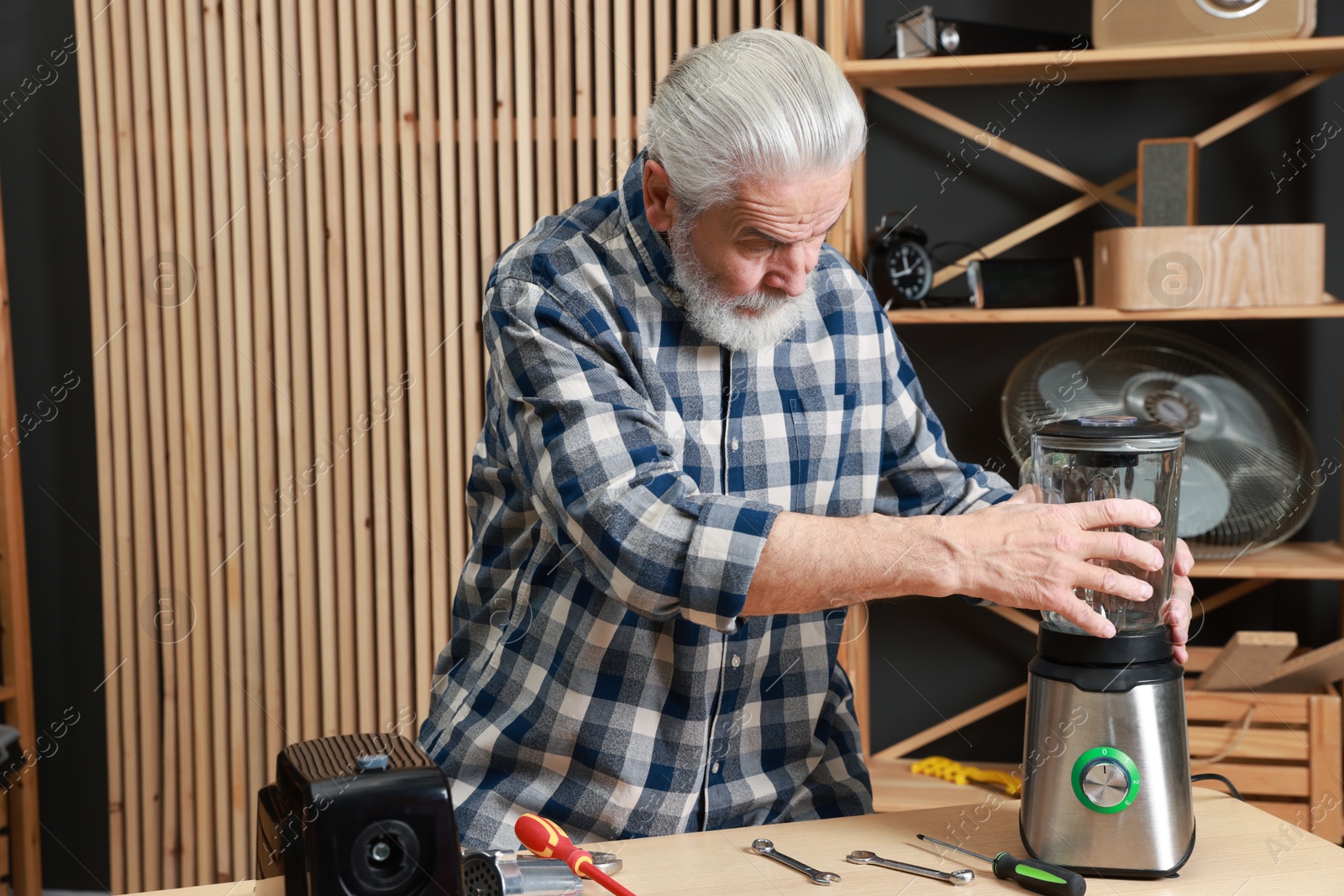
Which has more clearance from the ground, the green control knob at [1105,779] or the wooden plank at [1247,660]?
the green control knob at [1105,779]

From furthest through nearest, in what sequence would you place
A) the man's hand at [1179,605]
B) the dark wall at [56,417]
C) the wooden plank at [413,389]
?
the dark wall at [56,417], the wooden plank at [413,389], the man's hand at [1179,605]

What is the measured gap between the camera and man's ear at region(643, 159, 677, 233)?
1.40 m

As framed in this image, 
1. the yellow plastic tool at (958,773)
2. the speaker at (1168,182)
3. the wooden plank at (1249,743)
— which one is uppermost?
the speaker at (1168,182)

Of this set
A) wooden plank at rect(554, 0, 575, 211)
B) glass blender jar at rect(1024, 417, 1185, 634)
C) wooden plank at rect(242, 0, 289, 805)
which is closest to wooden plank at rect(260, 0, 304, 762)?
wooden plank at rect(242, 0, 289, 805)

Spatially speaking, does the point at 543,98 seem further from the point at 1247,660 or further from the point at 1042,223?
the point at 1247,660

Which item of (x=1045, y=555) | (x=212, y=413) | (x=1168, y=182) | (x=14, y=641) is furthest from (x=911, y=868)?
(x=14, y=641)

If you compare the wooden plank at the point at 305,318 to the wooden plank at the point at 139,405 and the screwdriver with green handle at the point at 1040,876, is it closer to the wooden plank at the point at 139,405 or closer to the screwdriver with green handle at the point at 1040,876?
the wooden plank at the point at 139,405

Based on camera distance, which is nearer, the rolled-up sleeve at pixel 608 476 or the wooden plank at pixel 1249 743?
the rolled-up sleeve at pixel 608 476

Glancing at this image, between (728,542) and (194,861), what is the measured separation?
2.57 m

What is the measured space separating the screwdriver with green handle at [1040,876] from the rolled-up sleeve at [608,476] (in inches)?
14.5

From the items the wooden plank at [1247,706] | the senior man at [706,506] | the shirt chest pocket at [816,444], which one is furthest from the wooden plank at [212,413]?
the wooden plank at [1247,706]

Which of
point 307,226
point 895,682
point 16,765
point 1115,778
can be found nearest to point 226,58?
point 307,226

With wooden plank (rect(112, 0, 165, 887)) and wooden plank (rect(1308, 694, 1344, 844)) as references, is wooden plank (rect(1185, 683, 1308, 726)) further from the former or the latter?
wooden plank (rect(112, 0, 165, 887))

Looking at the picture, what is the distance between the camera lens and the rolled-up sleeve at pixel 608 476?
1.16 m
